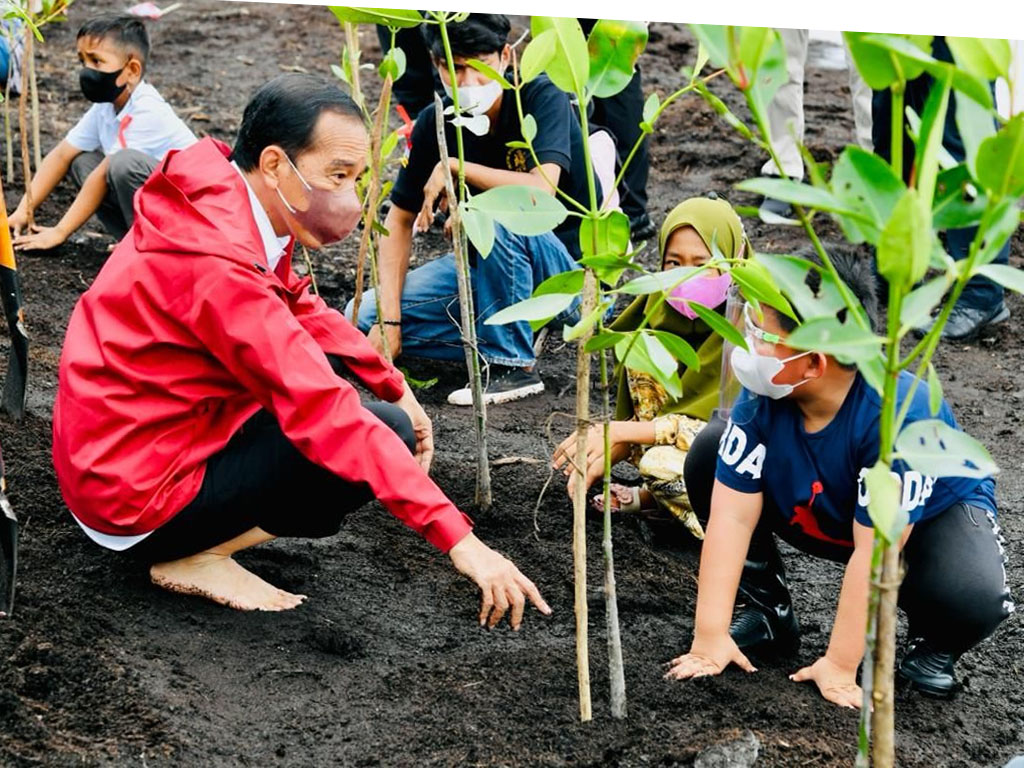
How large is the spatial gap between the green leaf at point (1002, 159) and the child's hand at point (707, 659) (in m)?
0.97

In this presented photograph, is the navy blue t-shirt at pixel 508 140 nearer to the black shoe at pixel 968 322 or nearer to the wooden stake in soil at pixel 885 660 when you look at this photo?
the black shoe at pixel 968 322

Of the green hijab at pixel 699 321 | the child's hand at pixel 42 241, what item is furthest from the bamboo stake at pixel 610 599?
the child's hand at pixel 42 241

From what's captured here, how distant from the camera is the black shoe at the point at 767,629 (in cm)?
204

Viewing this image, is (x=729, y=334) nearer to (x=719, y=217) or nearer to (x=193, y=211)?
(x=193, y=211)

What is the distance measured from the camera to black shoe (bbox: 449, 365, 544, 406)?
3.14m

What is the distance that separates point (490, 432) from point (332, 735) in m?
1.28

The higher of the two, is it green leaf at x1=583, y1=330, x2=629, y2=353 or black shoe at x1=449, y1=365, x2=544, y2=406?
green leaf at x1=583, y1=330, x2=629, y2=353

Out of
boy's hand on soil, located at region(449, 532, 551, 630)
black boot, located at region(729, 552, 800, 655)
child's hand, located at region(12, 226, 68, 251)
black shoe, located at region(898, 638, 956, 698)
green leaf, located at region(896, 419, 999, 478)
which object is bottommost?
black shoe, located at region(898, 638, 956, 698)

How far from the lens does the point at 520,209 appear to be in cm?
147

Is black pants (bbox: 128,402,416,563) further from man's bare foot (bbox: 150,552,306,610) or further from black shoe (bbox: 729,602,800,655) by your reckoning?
black shoe (bbox: 729,602,800,655)

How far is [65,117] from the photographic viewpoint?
481cm

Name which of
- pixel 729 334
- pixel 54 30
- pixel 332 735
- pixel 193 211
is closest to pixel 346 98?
pixel 193 211

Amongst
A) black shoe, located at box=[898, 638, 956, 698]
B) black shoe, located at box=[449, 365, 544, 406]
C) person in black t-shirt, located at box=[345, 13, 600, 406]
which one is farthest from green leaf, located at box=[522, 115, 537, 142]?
black shoe, located at box=[449, 365, 544, 406]

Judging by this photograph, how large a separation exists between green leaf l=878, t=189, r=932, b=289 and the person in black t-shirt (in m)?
1.91
